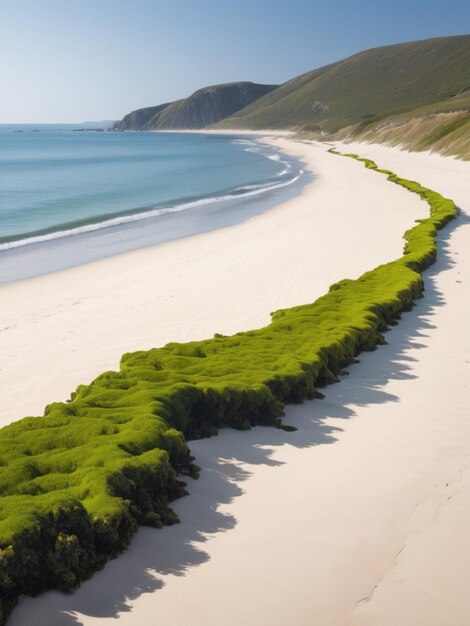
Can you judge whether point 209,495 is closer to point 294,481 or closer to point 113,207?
point 294,481

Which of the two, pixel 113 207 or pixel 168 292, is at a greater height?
pixel 113 207

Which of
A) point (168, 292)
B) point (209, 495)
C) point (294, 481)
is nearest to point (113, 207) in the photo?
point (168, 292)

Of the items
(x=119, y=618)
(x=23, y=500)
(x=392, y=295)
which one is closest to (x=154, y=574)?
(x=119, y=618)

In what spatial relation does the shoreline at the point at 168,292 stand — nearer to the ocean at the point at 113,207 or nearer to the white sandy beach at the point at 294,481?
the white sandy beach at the point at 294,481

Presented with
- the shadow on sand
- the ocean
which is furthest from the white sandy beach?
the ocean

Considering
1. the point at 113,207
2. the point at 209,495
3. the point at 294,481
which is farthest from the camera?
the point at 113,207
